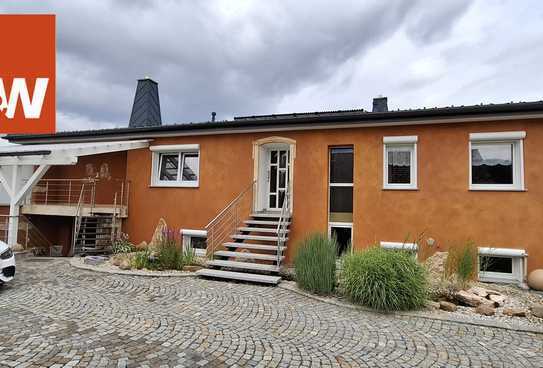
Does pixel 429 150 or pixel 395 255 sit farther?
pixel 429 150

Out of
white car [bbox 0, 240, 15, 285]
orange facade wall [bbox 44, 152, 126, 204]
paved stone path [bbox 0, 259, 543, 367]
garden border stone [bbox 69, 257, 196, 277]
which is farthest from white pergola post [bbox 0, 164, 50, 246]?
paved stone path [bbox 0, 259, 543, 367]

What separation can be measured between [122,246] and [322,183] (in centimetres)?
Result: 660

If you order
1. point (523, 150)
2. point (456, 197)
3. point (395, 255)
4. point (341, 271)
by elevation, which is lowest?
point (341, 271)

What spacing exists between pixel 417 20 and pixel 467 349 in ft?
27.3

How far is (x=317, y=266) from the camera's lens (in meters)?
6.64

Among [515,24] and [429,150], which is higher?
[515,24]

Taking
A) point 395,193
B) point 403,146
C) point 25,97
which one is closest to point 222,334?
point 395,193

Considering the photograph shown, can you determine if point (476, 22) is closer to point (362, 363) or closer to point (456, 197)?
point (456, 197)

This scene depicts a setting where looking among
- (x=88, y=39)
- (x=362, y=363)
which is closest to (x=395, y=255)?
(x=362, y=363)

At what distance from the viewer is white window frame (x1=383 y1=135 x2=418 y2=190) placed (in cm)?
839

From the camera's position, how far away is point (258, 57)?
44.9 ft

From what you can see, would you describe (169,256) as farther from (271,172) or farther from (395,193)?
(395,193)

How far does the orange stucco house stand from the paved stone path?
1.92m

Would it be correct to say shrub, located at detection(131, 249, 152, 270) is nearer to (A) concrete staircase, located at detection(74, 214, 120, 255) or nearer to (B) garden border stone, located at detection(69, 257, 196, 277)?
(B) garden border stone, located at detection(69, 257, 196, 277)
